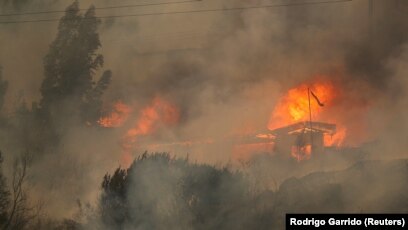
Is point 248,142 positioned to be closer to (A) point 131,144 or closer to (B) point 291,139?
(B) point 291,139


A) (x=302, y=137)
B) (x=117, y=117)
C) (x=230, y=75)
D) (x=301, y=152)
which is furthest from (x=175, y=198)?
(x=117, y=117)

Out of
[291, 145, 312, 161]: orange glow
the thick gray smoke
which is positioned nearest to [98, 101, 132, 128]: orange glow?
the thick gray smoke

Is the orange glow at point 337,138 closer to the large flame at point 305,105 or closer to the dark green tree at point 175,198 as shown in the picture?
the large flame at point 305,105

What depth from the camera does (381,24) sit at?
18.1m

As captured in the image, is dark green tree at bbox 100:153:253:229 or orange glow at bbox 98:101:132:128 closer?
dark green tree at bbox 100:153:253:229

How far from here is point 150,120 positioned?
18891 millimetres

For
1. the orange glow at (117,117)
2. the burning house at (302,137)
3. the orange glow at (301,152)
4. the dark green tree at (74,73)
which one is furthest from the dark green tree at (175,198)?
the dark green tree at (74,73)

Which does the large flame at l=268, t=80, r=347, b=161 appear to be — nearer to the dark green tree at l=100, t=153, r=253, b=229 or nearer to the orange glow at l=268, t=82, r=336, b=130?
the orange glow at l=268, t=82, r=336, b=130

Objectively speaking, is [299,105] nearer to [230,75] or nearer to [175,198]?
[230,75]

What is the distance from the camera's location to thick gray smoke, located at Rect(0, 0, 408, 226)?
17.0 meters

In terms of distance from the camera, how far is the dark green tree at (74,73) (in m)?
19.3

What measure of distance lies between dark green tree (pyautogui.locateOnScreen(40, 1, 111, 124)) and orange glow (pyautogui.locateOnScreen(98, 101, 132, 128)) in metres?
0.29

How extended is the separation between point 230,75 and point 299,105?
7.61 feet

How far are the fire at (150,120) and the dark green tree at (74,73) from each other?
143cm
